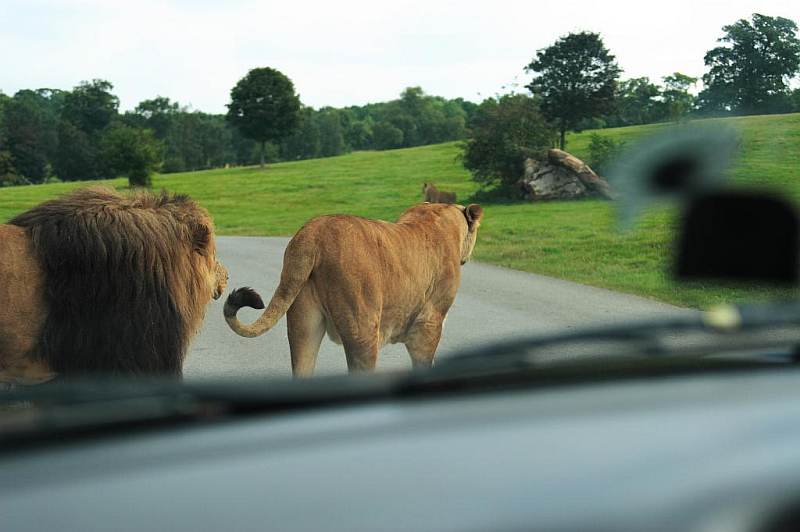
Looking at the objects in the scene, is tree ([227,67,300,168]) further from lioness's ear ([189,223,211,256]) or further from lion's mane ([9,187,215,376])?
lion's mane ([9,187,215,376])

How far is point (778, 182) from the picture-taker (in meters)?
2.04

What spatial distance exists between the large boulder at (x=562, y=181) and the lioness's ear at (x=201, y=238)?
1858mm

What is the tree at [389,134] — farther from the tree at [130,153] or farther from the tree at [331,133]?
the tree at [331,133]

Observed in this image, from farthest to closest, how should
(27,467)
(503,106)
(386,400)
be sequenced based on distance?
(503,106), (386,400), (27,467)

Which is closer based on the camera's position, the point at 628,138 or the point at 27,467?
the point at 27,467

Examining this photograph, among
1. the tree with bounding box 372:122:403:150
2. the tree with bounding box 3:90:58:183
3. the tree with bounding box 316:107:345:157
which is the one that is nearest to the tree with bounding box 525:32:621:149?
the tree with bounding box 3:90:58:183

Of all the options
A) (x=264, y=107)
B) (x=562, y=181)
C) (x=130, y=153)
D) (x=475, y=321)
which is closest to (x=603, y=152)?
(x=562, y=181)

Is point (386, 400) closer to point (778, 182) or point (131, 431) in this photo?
point (131, 431)

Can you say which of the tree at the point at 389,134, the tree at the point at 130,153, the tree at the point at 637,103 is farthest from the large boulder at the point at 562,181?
the tree at the point at 130,153

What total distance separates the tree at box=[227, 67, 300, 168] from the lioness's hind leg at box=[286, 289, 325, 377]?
62313 mm

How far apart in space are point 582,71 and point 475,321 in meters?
6.51

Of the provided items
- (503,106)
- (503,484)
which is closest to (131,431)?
(503,484)

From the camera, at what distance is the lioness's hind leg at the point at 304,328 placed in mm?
6246

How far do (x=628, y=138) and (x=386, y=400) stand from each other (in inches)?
46.8
